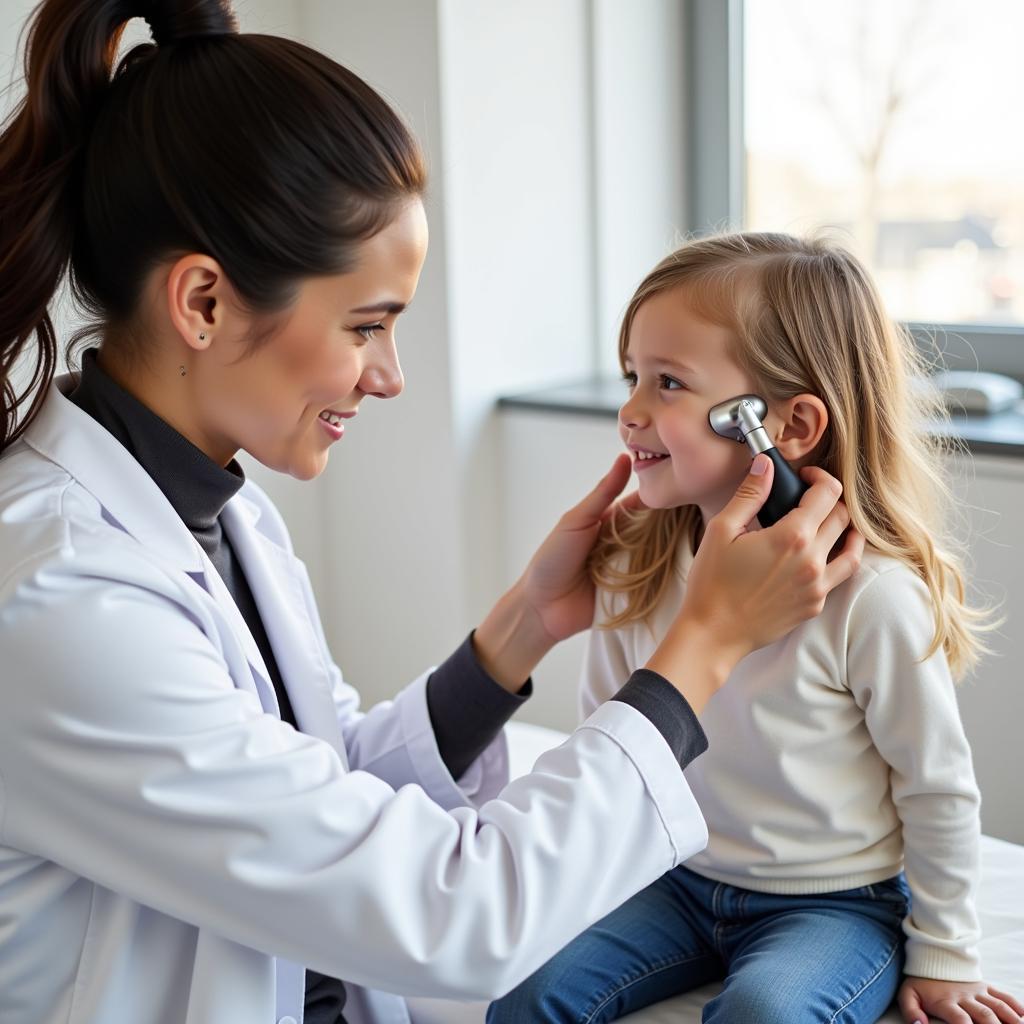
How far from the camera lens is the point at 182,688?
896 millimetres

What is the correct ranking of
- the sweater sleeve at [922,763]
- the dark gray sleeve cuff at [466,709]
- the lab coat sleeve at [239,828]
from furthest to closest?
the dark gray sleeve cuff at [466,709] < the sweater sleeve at [922,763] < the lab coat sleeve at [239,828]

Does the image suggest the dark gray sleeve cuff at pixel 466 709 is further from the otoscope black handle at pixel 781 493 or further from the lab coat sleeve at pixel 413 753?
the otoscope black handle at pixel 781 493

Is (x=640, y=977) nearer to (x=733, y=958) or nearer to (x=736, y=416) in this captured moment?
(x=733, y=958)

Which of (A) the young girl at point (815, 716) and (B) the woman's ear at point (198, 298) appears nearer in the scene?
(B) the woman's ear at point (198, 298)

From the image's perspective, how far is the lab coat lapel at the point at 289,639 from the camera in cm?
123

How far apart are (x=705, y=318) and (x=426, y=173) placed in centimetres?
35

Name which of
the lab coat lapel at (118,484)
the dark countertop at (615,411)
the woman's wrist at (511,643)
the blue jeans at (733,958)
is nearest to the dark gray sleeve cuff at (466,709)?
the woman's wrist at (511,643)

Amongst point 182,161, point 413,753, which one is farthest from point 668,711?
point 182,161

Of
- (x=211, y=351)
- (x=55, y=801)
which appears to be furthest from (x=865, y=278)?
(x=55, y=801)

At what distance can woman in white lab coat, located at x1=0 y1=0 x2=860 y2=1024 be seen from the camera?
2.90ft

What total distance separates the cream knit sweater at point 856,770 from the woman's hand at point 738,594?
6.2 inches

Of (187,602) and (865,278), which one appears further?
(865,278)

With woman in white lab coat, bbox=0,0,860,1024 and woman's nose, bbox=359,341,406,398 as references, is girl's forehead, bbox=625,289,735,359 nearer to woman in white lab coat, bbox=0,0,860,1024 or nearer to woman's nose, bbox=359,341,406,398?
woman in white lab coat, bbox=0,0,860,1024

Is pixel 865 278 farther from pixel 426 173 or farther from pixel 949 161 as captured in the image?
pixel 949 161
